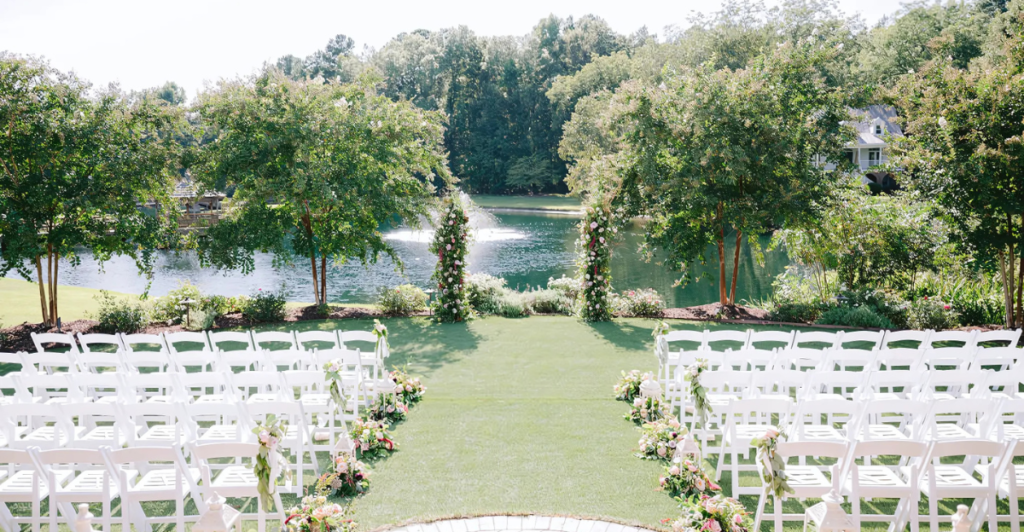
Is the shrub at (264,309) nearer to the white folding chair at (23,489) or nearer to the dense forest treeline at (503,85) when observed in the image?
the white folding chair at (23,489)

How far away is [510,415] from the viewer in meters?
7.54

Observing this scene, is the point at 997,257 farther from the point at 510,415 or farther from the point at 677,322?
the point at 510,415

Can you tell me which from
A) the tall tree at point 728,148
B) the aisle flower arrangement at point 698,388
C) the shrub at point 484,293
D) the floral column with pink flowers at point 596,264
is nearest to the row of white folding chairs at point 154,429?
the aisle flower arrangement at point 698,388

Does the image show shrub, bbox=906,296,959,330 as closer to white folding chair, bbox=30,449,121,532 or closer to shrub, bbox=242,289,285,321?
shrub, bbox=242,289,285,321

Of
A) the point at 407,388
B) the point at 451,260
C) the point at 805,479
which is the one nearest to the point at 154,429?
the point at 407,388

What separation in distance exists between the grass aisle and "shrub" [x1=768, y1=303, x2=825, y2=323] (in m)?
3.93

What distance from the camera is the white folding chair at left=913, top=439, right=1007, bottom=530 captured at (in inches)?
167

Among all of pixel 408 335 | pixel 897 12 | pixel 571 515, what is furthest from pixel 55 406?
pixel 897 12

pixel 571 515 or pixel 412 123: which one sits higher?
pixel 412 123

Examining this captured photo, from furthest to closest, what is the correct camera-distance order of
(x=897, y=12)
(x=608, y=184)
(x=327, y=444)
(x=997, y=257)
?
(x=897, y=12) < (x=608, y=184) < (x=997, y=257) < (x=327, y=444)

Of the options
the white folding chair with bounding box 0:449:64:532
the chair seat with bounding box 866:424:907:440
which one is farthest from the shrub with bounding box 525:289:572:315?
the white folding chair with bounding box 0:449:64:532

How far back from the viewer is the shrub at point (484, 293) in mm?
14297

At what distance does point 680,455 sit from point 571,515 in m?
1.16

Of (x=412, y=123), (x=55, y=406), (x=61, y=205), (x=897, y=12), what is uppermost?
(x=897, y=12)
